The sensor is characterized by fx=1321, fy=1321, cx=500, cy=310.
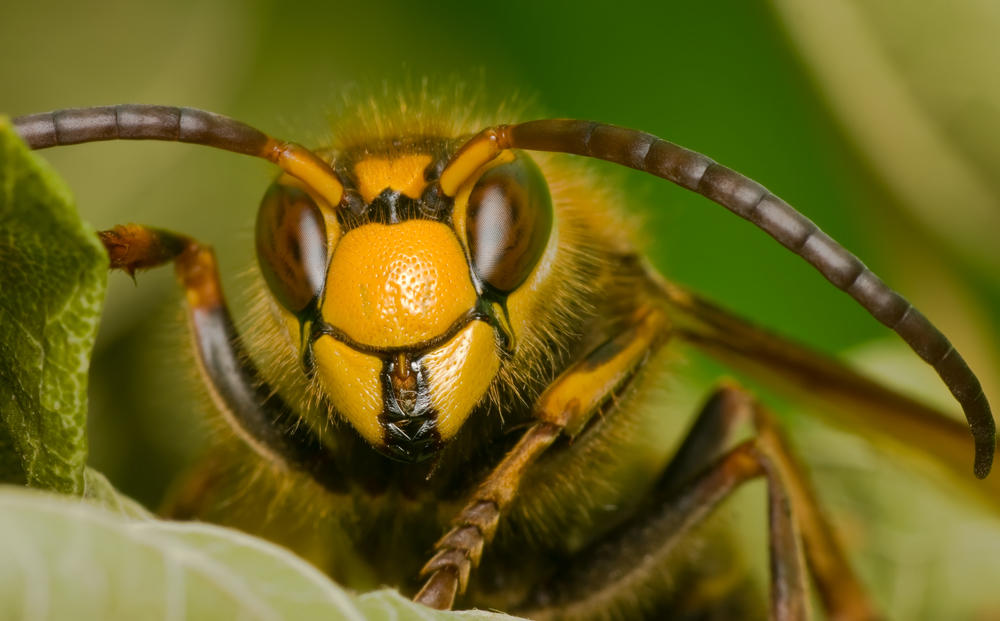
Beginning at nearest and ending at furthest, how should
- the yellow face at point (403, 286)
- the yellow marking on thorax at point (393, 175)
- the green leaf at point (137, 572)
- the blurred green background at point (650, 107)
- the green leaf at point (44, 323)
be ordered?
the green leaf at point (137, 572)
the green leaf at point (44, 323)
the yellow face at point (403, 286)
the yellow marking on thorax at point (393, 175)
the blurred green background at point (650, 107)

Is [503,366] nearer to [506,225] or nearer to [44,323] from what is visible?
[506,225]

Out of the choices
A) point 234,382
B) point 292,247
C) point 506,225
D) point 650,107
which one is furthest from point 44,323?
point 650,107

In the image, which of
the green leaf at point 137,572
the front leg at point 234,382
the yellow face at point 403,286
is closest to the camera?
the green leaf at point 137,572

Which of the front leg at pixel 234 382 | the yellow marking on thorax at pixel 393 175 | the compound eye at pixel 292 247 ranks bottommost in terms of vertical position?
the front leg at pixel 234 382

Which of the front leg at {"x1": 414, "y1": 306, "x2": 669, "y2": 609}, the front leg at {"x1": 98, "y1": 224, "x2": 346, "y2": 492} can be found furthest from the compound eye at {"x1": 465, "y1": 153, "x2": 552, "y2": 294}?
the front leg at {"x1": 98, "y1": 224, "x2": 346, "y2": 492}

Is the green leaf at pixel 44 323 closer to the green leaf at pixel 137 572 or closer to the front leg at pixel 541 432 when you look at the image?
the green leaf at pixel 137 572

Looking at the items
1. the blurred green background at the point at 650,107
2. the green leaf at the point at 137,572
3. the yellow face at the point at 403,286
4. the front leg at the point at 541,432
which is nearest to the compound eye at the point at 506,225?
the yellow face at the point at 403,286

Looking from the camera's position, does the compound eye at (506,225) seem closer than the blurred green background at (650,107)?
Yes

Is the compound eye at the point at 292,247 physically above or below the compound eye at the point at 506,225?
below
